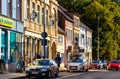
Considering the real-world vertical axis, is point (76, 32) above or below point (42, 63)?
above

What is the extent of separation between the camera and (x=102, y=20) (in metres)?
89.1

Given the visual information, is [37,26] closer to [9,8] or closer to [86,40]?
[9,8]

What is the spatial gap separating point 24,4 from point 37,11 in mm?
6317

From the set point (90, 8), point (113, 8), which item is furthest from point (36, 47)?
point (113, 8)

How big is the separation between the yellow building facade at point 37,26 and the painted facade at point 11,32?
77.9 inches

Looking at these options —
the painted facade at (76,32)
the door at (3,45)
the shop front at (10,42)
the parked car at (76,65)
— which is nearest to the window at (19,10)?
the shop front at (10,42)

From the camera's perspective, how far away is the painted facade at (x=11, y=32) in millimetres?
38625

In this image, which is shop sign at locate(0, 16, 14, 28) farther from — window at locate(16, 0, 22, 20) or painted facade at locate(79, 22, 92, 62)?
painted facade at locate(79, 22, 92, 62)

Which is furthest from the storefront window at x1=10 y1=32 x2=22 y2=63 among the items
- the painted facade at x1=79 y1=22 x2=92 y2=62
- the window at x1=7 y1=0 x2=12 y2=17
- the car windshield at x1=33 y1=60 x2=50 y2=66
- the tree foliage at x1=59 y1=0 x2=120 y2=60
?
the tree foliage at x1=59 y1=0 x2=120 y2=60

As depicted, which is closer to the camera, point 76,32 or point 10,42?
point 10,42

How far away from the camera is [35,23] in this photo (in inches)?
1980

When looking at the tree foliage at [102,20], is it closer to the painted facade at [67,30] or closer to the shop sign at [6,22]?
the painted facade at [67,30]

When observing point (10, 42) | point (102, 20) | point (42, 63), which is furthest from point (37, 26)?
point (102, 20)

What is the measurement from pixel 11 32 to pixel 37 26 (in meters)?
10.4
